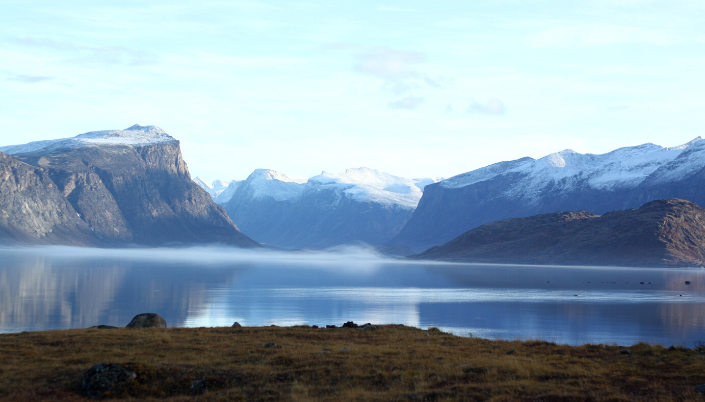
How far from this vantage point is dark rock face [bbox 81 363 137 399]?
80.1ft

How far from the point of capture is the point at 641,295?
126 meters

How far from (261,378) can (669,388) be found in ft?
50.7

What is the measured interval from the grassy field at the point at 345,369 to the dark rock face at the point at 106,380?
29 centimetres

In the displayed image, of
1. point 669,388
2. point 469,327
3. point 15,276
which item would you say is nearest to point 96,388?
point 669,388

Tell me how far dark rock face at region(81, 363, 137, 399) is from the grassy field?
0.29 m

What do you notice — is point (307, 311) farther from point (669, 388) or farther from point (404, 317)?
point (669, 388)

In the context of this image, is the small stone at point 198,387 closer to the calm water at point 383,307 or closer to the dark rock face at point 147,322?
the dark rock face at point 147,322

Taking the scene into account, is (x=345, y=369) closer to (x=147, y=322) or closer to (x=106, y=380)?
(x=106, y=380)

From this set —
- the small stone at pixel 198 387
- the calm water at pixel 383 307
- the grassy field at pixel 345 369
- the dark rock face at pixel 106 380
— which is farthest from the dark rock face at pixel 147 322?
the small stone at pixel 198 387

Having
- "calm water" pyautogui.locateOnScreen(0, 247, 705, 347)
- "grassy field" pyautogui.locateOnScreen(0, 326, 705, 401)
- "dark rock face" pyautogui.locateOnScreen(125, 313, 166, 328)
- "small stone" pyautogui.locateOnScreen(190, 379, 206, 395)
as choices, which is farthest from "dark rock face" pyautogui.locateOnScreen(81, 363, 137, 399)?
"calm water" pyautogui.locateOnScreen(0, 247, 705, 347)

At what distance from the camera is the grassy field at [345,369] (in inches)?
930

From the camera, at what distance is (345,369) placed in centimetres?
2819

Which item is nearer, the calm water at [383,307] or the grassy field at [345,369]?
the grassy field at [345,369]

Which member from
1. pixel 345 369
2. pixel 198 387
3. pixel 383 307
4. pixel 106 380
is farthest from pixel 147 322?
pixel 383 307
